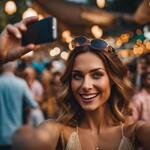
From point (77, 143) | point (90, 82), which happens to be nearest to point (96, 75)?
point (90, 82)

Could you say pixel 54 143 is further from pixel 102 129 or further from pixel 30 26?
pixel 30 26

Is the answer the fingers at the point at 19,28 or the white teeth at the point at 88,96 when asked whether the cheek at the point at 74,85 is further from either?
the fingers at the point at 19,28

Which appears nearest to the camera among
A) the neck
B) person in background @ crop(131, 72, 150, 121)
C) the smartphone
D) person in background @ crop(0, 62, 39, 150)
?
the smartphone

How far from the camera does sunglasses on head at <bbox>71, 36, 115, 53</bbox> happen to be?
428 centimetres

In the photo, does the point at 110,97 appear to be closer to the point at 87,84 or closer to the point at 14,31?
the point at 87,84

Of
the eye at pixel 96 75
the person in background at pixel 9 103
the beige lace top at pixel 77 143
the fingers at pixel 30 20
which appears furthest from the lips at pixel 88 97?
the person in background at pixel 9 103

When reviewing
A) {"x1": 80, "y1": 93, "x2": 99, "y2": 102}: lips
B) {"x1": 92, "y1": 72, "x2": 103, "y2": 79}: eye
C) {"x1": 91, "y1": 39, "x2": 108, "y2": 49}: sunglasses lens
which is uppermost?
{"x1": 91, "y1": 39, "x2": 108, "y2": 49}: sunglasses lens

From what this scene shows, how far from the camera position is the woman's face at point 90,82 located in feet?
13.4

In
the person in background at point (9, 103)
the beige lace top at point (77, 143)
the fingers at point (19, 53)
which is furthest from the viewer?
the person in background at point (9, 103)

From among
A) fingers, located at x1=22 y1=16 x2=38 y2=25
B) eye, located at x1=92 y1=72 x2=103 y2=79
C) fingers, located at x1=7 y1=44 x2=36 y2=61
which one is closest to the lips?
eye, located at x1=92 y1=72 x2=103 y2=79

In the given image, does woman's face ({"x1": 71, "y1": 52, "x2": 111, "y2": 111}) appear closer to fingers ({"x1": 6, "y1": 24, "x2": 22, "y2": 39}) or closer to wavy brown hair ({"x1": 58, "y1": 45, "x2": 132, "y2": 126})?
wavy brown hair ({"x1": 58, "y1": 45, "x2": 132, "y2": 126})

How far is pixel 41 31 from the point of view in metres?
3.33

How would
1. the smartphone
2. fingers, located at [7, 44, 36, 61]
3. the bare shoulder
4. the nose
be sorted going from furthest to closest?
the nose → the bare shoulder → fingers, located at [7, 44, 36, 61] → the smartphone

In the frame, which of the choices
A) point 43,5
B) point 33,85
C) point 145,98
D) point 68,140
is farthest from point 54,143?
point 43,5
